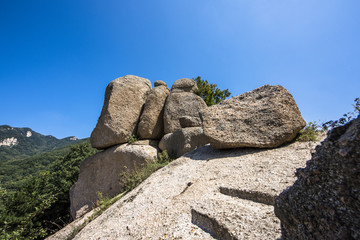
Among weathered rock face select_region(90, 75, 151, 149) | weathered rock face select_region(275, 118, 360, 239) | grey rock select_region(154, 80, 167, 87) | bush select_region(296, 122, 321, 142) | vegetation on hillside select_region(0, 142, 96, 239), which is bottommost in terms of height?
vegetation on hillside select_region(0, 142, 96, 239)

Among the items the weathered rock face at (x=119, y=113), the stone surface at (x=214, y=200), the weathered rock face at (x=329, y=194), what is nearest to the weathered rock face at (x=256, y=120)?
the stone surface at (x=214, y=200)

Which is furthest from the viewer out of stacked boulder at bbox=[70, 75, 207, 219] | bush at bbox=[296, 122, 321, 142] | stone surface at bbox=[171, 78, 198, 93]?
stone surface at bbox=[171, 78, 198, 93]

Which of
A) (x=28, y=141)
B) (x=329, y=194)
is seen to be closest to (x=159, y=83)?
(x=329, y=194)

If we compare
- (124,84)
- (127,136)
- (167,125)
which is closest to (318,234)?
(167,125)

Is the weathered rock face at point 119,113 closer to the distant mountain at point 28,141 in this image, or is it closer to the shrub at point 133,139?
the shrub at point 133,139

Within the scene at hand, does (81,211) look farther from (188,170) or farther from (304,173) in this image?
(304,173)

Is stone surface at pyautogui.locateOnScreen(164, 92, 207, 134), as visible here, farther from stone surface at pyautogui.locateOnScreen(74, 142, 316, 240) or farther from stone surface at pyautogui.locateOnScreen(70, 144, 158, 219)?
stone surface at pyautogui.locateOnScreen(74, 142, 316, 240)

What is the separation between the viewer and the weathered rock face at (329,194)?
145 centimetres

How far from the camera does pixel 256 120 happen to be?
6465mm

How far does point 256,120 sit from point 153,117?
7.16m

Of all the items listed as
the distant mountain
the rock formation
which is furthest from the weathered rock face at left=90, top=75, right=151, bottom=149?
the distant mountain

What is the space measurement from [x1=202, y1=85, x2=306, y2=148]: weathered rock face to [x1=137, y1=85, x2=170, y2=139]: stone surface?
5.26 m

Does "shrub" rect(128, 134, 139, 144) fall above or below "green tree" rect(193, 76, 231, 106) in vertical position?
below

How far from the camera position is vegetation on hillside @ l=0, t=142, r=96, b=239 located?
13.3m
